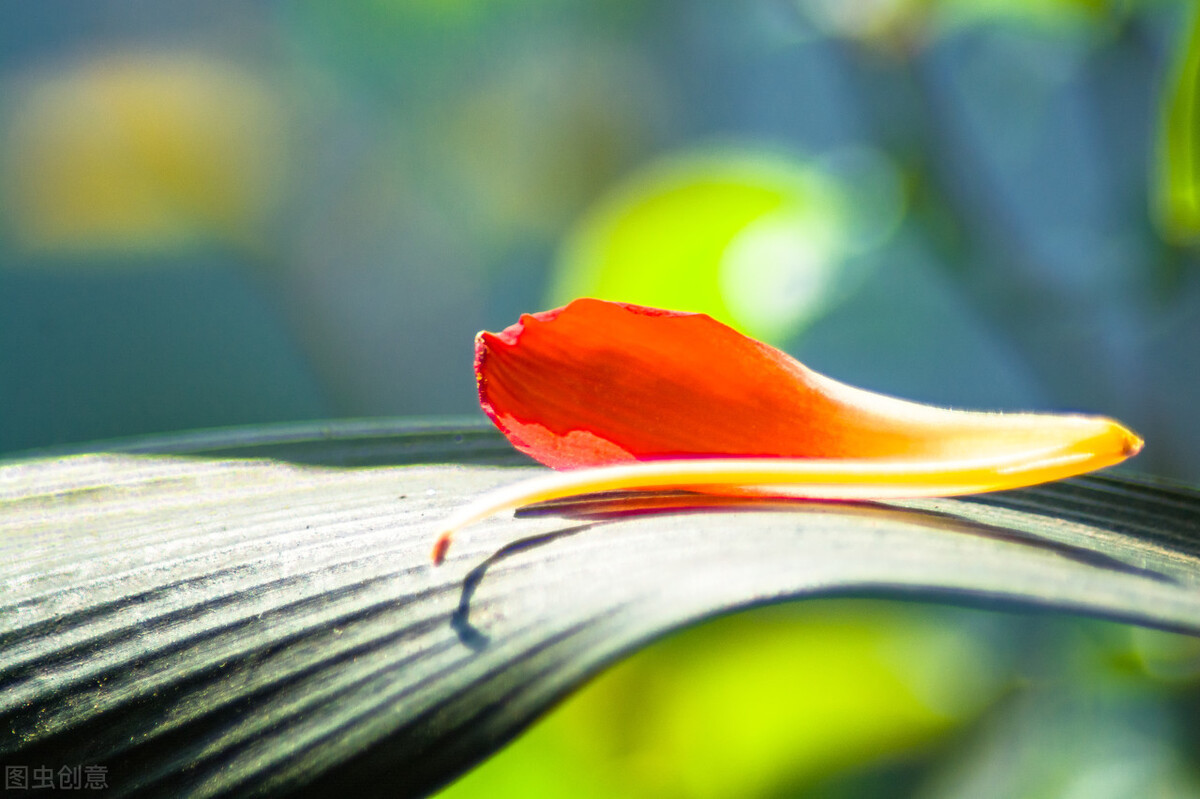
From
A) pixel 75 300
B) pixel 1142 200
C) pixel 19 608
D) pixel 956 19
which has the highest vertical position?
pixel 956 19

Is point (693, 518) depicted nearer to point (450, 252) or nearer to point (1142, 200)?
point (1142, 200)

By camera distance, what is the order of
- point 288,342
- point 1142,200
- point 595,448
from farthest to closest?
point 288,342 → point 1142,200 → point 595,448

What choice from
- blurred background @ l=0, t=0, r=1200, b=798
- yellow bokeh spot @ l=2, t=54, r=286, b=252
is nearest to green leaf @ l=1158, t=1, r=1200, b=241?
blurred background @ l=0, t=0, r=1200, b=798

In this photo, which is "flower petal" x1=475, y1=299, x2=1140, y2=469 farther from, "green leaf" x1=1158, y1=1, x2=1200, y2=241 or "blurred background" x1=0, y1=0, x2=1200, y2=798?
"blurred background" x1=0, y1=0, x2=1200, y2=798

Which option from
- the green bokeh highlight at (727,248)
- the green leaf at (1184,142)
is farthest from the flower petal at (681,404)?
the green bokeh highlight at (727,248)

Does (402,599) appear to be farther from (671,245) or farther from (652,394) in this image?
(671,245)

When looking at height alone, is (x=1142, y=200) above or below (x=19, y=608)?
above

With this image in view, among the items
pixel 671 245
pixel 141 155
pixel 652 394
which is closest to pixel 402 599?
pixel 652 394

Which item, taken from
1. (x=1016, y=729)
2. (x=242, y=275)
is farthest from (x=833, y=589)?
(x=242, y=275)
